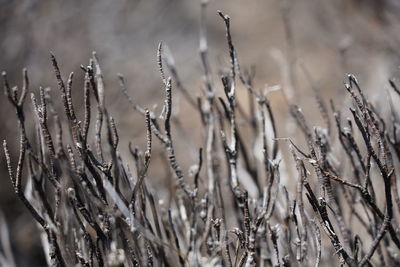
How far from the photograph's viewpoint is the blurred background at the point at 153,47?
125 inches

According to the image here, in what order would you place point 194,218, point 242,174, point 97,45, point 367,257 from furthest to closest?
point 97,45, point 242,174, point 194,218, point 367,257

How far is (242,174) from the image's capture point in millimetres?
1800

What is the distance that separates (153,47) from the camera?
4.39 metres

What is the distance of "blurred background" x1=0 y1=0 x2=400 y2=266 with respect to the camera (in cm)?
317

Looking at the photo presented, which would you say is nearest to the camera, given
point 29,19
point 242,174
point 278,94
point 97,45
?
point 242,174

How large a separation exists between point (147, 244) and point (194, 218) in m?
0.17

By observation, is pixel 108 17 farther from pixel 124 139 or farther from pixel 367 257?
pixel 367 257

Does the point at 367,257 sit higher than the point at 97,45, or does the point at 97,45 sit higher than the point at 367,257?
the point at 97,45

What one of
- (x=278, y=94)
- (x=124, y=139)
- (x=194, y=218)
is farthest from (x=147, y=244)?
(x=278, y=94)

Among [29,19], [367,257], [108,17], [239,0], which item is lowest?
[367,257]

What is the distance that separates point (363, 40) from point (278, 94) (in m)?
0.84

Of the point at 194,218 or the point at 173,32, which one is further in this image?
the point at 173,32

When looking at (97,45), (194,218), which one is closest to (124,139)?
(97,45)

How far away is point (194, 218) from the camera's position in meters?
1.35
